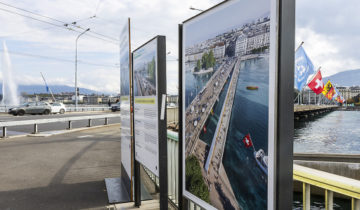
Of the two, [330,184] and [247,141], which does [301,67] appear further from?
[247,141]

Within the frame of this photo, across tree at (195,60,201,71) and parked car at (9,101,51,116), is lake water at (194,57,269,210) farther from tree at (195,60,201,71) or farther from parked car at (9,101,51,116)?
parked car at (9,101,51,116)

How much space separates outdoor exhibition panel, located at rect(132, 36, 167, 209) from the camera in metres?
2.80

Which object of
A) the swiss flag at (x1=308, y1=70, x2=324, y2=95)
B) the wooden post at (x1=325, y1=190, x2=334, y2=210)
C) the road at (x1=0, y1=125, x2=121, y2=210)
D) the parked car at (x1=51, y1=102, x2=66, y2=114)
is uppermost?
the swiss flag at (x1=308, y1=70, x2=324, y2=95)

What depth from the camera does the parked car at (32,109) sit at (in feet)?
97.2

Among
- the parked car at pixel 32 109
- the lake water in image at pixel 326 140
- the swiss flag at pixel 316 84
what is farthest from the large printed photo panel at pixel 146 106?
the parked car at pixel 32 109

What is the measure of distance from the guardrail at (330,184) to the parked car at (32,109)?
3258 cm

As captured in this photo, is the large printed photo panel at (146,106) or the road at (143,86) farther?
the road at (143,86)

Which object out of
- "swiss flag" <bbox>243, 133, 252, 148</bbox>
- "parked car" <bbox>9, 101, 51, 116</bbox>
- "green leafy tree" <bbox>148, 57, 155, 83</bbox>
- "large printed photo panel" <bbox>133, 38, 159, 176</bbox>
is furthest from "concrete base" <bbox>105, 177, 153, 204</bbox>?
"parked car" <bbox>9, 101, 51, 116</bbox>

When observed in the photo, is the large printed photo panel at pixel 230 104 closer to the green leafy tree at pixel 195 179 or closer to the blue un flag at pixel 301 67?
the green leafy tree at pixel 195 179

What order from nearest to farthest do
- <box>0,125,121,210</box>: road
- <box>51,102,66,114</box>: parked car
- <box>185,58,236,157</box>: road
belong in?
<box>185,58,236,157</box>: road → <box>0,125,121,210</box>: road → <box>51,102,66,114</box>: parked car

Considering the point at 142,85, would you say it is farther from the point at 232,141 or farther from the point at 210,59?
the point at 232,141

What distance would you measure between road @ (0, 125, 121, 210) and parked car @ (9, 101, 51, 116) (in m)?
22.2

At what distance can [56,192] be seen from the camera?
16.3 ft

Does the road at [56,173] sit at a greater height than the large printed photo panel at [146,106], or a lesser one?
lesser
